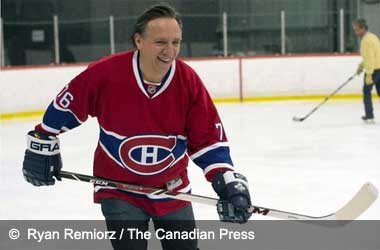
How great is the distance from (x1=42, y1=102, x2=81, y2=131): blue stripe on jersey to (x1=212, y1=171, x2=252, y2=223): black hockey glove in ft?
1.33

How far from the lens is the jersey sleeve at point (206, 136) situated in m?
1.85

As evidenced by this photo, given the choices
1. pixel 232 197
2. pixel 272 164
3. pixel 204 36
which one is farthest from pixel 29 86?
pixel 232 197

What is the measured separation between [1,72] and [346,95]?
432 cm

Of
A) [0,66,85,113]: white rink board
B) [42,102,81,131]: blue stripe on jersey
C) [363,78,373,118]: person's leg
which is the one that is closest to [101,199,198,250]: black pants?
[42,102,81,131]: blue stripe on jersey

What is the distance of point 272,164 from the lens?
4750 millimetres

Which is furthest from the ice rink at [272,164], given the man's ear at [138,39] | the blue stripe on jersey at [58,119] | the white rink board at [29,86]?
the man's ear at [138,39]

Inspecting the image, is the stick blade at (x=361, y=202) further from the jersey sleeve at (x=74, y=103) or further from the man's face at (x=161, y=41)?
the jersey sleeve at (x=74, y=103)

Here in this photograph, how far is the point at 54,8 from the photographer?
380 inches

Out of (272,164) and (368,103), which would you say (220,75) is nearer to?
(368,103)

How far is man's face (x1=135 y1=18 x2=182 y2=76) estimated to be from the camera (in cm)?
176

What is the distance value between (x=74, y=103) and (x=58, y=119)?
0.25ft

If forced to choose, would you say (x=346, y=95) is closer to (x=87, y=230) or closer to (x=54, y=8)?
(x=54, y=8)

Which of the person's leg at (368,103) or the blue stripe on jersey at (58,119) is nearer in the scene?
the blue stripe on jersey at (58,119)

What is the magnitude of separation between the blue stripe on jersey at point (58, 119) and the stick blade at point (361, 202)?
79 centimetres
